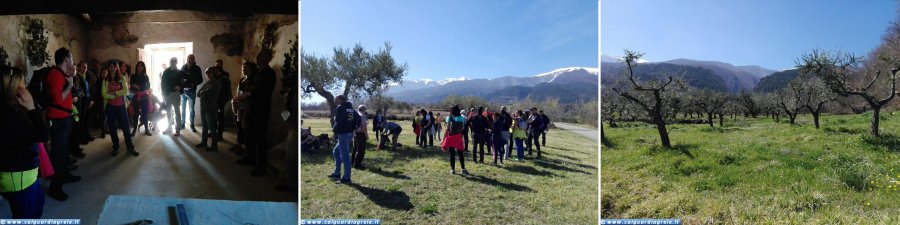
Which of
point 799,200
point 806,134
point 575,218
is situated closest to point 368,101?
point 575,218

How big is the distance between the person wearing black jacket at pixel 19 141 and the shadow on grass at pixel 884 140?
7.26 metres

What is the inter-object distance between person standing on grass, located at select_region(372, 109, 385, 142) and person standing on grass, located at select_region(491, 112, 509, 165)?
3.64 ft

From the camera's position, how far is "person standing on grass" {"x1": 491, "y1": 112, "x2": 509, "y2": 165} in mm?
4238

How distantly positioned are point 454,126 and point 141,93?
2696mm

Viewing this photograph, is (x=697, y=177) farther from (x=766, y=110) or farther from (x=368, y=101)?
(x=368, y=101)

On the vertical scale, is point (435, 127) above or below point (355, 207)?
above

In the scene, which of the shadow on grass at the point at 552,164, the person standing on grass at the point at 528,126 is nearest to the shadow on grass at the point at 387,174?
the person standing on grass at the point at 528,126

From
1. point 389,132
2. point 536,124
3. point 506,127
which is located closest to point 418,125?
point 389,132

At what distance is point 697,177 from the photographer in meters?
4.19

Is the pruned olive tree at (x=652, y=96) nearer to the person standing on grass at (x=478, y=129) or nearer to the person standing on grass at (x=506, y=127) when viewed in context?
the person standing on grass at (x=506, y=127)

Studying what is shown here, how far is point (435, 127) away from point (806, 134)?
3698 millimetres

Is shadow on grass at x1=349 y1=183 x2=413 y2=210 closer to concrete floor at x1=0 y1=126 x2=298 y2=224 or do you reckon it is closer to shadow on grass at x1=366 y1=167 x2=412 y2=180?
shadow on grass at x1=366 y1=167 x2=412 y2=180

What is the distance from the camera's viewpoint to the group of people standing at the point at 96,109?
3385 millimetres

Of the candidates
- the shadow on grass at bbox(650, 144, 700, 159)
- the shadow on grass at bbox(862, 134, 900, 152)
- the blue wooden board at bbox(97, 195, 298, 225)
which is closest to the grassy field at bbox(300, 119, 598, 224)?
the blue wooden board at bbox(97, 195, 298, 225)
